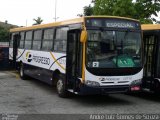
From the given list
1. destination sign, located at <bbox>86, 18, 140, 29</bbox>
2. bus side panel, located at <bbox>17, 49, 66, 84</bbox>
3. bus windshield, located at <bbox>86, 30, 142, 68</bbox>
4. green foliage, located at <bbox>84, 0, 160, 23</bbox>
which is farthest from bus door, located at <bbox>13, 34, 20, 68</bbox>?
green foliage, located at <bbox>84, 0, 160, 23</bbox>

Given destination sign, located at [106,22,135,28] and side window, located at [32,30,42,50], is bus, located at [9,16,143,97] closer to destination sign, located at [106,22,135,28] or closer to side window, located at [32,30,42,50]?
destination sign, located at [106,22,135,28]

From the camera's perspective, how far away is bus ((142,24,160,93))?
1223 cm

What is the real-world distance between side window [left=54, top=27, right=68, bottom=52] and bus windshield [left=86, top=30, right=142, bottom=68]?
1782 millimetres

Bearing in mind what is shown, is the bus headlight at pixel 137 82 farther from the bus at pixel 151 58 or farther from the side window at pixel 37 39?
the side window at pixel 37 39

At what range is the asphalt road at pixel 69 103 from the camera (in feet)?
34.9

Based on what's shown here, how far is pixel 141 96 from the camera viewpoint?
547 inches

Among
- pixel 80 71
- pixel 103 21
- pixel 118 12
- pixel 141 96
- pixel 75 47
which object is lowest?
pixel 141 96

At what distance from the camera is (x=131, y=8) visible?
32.5 meters

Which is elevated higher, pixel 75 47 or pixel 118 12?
pixel 118 12

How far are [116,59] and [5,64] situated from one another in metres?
13.9

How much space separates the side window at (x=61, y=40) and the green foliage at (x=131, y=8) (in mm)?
19146

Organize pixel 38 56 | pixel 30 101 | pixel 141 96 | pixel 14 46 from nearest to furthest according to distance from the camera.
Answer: pixel 30 101 → pixel 141 96 → pixel 38 56 → pixel 14 46

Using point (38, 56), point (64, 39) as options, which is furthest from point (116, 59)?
point (38, 56)

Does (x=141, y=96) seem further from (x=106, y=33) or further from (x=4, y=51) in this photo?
(x=4, y=51)
